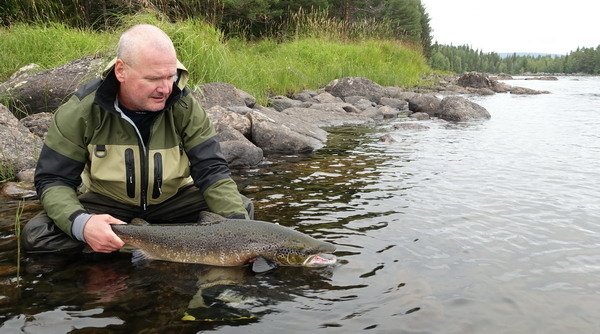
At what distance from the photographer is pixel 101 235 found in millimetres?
3898

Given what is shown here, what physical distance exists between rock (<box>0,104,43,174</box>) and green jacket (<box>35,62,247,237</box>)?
339cm

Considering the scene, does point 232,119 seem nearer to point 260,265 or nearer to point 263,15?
point 260,265

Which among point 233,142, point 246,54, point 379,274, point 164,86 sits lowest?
point 379,274

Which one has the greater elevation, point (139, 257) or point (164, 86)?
point (164, 86)

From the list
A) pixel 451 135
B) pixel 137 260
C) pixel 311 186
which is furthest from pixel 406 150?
pixel 137 260

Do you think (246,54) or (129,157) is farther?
(246,54)

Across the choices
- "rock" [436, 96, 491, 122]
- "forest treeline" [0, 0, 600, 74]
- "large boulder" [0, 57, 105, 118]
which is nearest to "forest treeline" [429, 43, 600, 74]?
"forest treeline" [0, 0, 600, 74]

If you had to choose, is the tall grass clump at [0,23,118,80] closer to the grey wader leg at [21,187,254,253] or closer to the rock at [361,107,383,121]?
the rock at [361,107,383,121]

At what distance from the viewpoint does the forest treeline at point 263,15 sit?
15.4 metres

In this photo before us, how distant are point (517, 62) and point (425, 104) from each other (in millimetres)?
170557

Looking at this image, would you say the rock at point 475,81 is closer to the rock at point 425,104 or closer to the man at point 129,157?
the rock at point 425,104

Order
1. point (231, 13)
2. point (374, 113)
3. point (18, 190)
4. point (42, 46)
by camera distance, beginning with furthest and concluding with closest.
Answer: point (231, 13) < point (374, 113) < point (42, 46) < point (18, 190)

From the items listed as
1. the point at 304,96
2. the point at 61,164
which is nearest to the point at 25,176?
the point at 61,164

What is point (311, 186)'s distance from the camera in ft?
24.0
